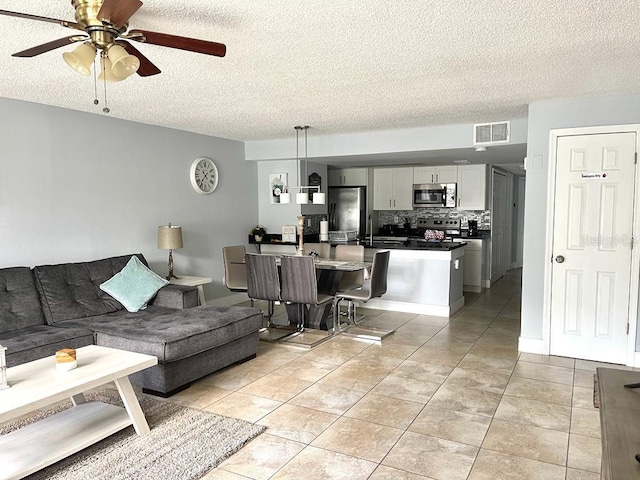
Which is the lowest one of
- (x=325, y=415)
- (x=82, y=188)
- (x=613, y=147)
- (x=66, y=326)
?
(x=325, y=415)

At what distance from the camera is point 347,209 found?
8.35 metres

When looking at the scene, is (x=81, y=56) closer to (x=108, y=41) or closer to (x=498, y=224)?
(x=108, y=41)

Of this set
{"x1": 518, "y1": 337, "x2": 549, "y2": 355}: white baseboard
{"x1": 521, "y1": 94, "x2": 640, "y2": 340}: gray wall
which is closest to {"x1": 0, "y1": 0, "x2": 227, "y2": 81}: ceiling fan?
{"x1": 521, "y1": 94, "x2": 640, "y2": 340}: gray wall

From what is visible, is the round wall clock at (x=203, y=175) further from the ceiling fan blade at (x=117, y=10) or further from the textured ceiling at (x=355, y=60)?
the ceiling fan blade at (x=117, y=10)

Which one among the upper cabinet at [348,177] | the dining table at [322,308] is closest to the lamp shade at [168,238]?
the dining table at [322,308]

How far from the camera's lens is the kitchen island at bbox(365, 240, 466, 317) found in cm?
594

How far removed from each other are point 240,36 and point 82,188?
9.37ft

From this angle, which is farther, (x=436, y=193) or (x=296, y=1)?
(x=436, y=193)

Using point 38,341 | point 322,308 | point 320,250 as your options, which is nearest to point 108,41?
point 38,341

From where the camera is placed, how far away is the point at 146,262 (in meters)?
5.04

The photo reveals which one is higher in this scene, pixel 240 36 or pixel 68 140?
pixel 240 36

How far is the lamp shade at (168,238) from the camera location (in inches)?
203

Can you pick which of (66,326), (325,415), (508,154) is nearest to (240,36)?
(325,415)

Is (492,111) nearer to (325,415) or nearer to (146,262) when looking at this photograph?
(325,415)
